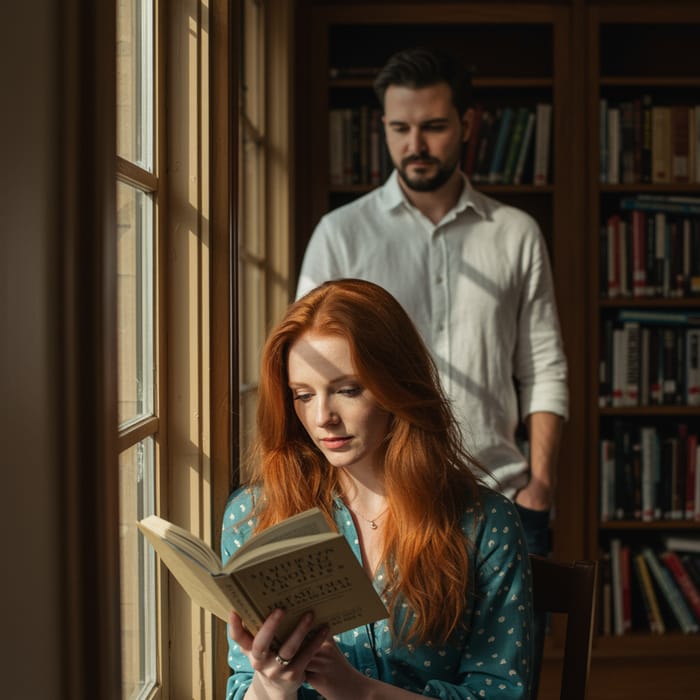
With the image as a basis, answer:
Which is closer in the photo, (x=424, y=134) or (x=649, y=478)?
(x=424, y=134)

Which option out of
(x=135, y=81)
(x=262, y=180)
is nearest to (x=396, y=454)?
(x=135, y=81)

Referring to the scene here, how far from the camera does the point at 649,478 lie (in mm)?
3453

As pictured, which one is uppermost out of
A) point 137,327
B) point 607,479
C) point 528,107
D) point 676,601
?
point 528,107

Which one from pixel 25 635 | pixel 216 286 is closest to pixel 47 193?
pixel 25 635

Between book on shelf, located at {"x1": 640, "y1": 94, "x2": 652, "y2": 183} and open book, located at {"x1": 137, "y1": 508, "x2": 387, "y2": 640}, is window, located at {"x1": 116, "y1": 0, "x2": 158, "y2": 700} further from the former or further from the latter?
book on shelf, located at {"x1": 640, "y1": 94, "x2": 652, "y2": 183}

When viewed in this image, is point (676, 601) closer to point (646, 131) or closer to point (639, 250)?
point (639, 250)

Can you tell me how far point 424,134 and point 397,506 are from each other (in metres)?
1.14

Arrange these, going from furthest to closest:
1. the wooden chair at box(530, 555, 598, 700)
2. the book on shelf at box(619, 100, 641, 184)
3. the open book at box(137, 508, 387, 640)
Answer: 1. the book on shelf at box(619, 100, 641, 184)
2. the wooden chair at box(530, 555, 598, 700)
3. the open book at box(137, 508, 387, 640)

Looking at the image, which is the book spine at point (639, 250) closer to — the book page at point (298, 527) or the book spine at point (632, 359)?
the book spine at point (632, 359)

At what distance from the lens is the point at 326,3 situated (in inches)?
131

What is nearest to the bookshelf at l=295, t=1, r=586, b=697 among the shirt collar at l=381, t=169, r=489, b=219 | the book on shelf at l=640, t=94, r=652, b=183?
the book on shelf at l=640, t=94, r=652, b=183

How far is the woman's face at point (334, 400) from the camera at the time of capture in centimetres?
134

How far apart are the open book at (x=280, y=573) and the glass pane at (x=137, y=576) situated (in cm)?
25

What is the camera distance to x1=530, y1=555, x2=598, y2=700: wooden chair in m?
1.52
